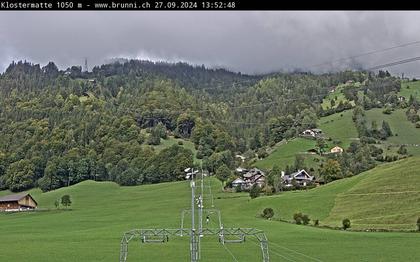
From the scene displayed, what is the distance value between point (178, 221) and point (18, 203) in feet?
206

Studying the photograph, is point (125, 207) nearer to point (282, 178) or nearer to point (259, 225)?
point (282, 178)

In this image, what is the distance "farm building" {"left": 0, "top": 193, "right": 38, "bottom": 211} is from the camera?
136875mm

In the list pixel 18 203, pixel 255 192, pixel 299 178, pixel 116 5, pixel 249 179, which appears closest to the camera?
pixel 116 5

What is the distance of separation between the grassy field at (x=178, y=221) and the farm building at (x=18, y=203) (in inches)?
161

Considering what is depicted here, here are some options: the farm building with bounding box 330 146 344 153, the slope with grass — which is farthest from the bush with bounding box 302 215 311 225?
the farm building with bounding box 330 146 344 153

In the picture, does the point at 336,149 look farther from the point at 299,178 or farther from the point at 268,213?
the point at 268,213

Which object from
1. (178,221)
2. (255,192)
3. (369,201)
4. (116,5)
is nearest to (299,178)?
(255,192)

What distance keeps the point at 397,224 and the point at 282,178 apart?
71063 mm

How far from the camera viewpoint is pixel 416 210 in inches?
3327

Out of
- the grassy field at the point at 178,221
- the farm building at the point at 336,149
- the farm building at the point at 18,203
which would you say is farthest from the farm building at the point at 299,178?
the farm building at the point at 18,203

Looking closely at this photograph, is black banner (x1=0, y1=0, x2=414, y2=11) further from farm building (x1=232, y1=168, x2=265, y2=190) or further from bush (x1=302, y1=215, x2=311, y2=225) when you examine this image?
farm building (x1=232, y1=168, x2=265, y2=190)

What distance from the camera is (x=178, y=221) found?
91.1 metres

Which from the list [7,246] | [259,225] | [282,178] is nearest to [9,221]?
[7,246]

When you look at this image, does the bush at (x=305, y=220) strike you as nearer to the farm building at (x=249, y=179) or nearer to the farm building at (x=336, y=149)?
the farm building at (x=249, y=179)
